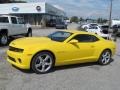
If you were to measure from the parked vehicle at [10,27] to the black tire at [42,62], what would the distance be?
8145 millimetres

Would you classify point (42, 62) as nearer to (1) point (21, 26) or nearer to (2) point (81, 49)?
(2) point (81, 49)

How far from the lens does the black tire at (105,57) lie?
1023cm

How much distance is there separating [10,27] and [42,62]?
9181 millimetres

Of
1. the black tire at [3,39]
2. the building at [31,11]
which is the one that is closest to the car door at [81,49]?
the black tire at [3,39]

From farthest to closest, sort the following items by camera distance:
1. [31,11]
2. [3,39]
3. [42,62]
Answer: [31,11], [3,39], [42,62]

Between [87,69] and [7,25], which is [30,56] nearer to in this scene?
[87,69]

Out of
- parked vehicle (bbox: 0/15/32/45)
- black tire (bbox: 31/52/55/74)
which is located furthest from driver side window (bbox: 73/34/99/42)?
parked vehicle (bbox: 0/15/32/45)

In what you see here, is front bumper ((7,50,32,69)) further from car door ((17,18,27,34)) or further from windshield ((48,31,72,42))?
car door ((17,18,27,34))

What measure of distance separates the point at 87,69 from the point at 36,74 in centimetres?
215

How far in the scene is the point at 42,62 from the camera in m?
8.23

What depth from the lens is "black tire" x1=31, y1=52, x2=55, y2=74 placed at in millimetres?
8016

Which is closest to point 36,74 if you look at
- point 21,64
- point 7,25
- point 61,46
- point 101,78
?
point 21,64

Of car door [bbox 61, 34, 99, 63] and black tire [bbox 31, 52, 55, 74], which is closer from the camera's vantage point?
black tire [bbox 31, 52, 55, 74]

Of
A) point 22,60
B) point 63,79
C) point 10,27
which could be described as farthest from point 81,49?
point 10,27
